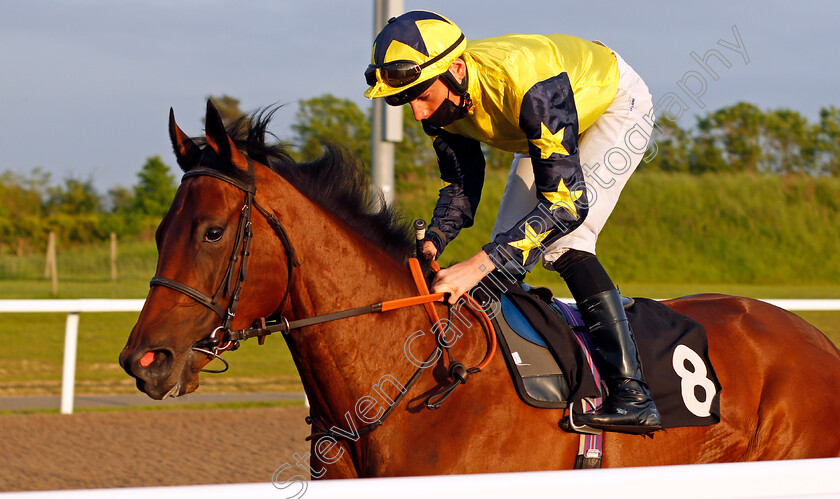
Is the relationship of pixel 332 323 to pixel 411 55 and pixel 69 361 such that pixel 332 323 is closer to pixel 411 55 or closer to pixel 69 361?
pixel 411 55

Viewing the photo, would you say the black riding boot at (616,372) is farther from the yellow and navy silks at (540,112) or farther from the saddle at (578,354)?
the yellow and navy silks at (540,112)

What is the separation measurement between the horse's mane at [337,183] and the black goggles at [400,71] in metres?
0.29

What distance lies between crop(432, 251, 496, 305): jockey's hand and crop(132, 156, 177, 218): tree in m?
14.1

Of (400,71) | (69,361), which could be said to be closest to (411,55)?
(400,71)

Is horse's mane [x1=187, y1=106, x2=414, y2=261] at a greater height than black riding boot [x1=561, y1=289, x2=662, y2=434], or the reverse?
horse's mane [x1=187, y1=106, x2=414, y2=261]

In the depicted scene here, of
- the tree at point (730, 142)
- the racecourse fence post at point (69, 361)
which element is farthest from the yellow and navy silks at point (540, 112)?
the tree at point (730, 142)

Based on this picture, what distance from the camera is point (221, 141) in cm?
211

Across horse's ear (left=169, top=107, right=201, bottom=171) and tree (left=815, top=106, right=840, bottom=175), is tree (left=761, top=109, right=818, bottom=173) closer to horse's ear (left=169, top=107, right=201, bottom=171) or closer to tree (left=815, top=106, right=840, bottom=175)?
tree (left=815, top=106, right=840, bottom=175)

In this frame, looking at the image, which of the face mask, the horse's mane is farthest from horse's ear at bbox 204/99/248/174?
the face mask

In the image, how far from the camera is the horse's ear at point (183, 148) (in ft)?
7.23

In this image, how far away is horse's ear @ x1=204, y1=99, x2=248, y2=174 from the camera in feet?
6.81

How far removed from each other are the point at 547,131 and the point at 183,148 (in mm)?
985

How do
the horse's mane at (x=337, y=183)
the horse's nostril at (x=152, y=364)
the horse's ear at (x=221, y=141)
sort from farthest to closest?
the horse's mane at (x=337, y=183), the horse's ear at (x=221, y=141), the horse's nostril at (x=152, y=364)

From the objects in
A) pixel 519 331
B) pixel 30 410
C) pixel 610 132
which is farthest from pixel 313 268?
pixel 30 410
